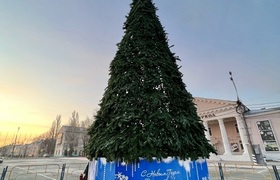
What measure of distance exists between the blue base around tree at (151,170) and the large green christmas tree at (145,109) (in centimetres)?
11

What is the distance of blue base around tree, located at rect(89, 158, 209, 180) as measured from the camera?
2.52m

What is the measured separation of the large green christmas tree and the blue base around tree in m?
0.11

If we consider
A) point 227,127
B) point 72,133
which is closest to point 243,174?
point 227,127

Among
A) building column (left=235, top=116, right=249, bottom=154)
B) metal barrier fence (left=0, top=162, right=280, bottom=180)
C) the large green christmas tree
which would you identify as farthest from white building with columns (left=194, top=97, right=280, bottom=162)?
the large green christmas tree

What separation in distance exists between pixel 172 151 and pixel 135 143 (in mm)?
687

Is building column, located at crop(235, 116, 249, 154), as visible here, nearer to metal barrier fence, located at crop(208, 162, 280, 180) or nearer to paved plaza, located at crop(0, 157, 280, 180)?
paved plaza, located at crop(0, 157, 280, 180)

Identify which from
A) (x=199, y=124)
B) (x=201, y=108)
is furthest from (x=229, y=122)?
(x=199, y=124)

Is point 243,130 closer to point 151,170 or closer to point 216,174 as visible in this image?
point 216,174

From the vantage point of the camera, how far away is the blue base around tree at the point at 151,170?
2.52 meters

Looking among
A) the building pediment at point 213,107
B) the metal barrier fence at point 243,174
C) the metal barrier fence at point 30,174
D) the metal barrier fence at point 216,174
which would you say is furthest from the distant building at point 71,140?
the metal barrier fence at point 243,174

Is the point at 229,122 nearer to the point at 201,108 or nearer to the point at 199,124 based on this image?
the point at 201,108

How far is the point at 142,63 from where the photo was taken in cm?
366

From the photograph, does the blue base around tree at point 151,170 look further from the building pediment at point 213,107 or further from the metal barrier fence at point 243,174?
the building pediment at point 213,107

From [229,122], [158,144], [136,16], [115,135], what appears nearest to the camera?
[158,144]
